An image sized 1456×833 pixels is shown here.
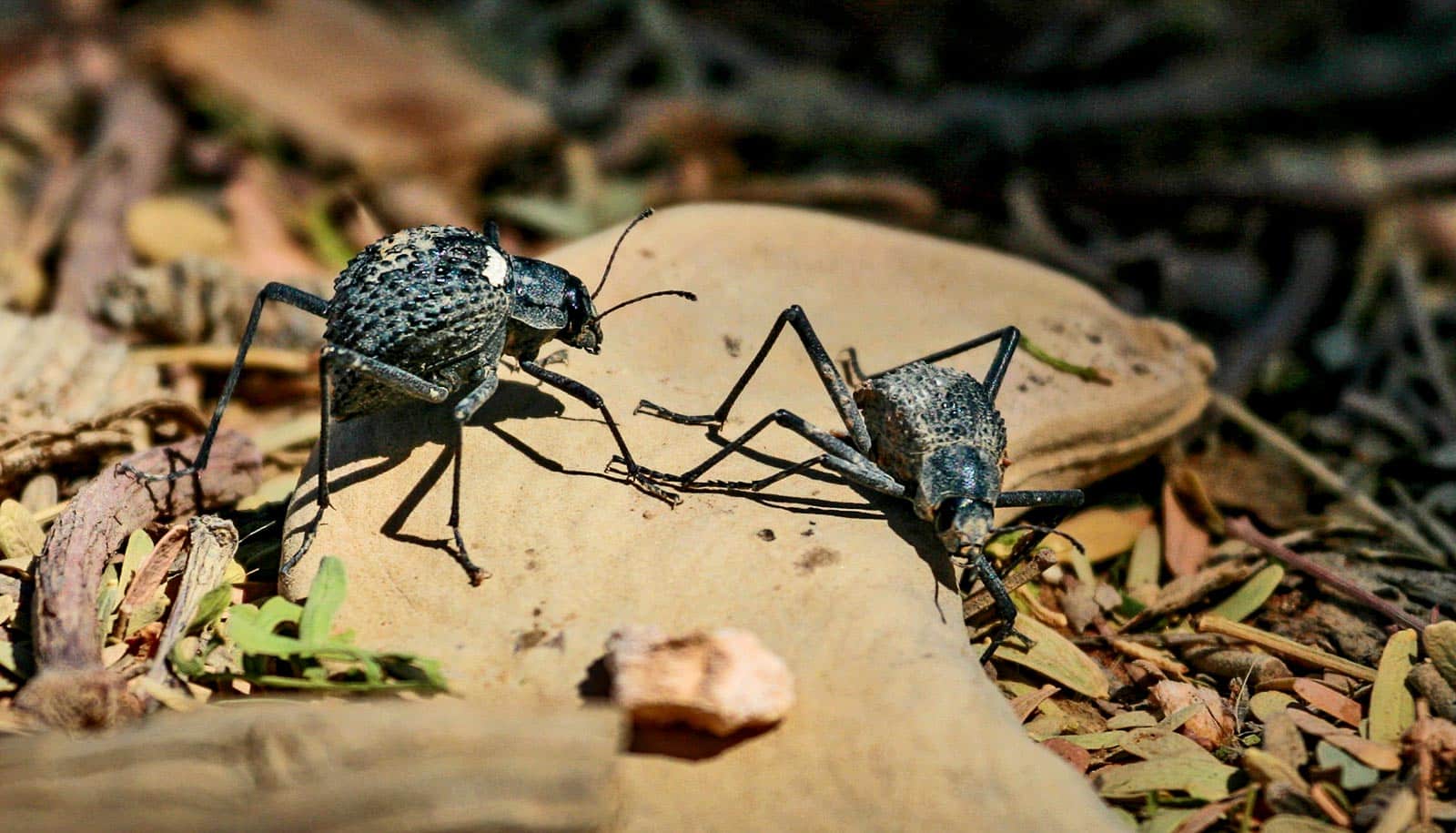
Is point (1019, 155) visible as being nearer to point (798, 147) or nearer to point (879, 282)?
point (798, 147)

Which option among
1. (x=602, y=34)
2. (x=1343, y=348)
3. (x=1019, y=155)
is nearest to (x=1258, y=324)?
(x=1343, y=348)

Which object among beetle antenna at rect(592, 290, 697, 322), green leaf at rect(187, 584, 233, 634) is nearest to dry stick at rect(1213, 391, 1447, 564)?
beetle antenna at rect(592, 290, 697, 322)

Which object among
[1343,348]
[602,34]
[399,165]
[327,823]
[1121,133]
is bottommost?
[327,823]

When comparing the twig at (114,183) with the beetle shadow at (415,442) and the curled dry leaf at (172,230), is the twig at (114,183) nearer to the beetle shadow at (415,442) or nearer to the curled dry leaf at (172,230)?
the curled dry leaf at (172,230)

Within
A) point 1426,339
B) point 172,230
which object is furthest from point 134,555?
point 1426,339

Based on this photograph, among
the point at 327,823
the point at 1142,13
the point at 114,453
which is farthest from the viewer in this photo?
the point at 1142,13

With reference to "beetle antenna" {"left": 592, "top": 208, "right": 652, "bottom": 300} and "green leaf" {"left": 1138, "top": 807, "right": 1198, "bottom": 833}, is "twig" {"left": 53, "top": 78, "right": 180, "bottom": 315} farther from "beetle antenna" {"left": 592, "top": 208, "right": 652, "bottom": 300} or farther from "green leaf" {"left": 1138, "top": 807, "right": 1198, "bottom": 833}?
"green leaf" {"left": 1138, "top": 807, "right": 1198, "bottom": 833}
